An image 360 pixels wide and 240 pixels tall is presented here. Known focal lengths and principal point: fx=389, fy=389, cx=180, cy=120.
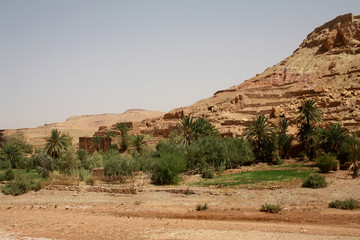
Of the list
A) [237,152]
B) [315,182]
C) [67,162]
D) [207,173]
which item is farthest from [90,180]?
[315,182]

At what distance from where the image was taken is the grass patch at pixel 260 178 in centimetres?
2200

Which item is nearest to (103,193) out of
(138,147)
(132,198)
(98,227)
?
(132,198)

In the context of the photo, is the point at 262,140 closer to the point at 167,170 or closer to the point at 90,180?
the point at 167,170

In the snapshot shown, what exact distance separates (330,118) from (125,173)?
70.8 ft

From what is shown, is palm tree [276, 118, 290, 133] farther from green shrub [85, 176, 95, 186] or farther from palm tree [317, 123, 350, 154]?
green shrub [85, 176, 95, 186]

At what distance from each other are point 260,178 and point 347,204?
7343 millimetres

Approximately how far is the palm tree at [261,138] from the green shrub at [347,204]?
14647mm

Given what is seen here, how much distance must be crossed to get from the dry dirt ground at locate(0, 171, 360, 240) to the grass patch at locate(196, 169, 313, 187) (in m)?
1.49

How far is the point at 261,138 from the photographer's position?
103ft

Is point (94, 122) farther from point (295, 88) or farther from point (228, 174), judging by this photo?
point (228, 174)

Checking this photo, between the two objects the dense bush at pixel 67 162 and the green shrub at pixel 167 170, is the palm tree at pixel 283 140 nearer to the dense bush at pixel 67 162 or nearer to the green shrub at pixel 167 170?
the green shrub at pixel 167 170

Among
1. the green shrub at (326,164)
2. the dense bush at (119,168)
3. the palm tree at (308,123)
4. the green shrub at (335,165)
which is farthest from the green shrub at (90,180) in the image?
the palm tree at (308,123)

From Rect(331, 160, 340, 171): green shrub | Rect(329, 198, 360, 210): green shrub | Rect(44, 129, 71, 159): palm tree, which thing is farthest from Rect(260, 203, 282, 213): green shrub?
Rect(44, 129, 71, 159): palm tree

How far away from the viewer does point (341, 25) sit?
2189 inches
